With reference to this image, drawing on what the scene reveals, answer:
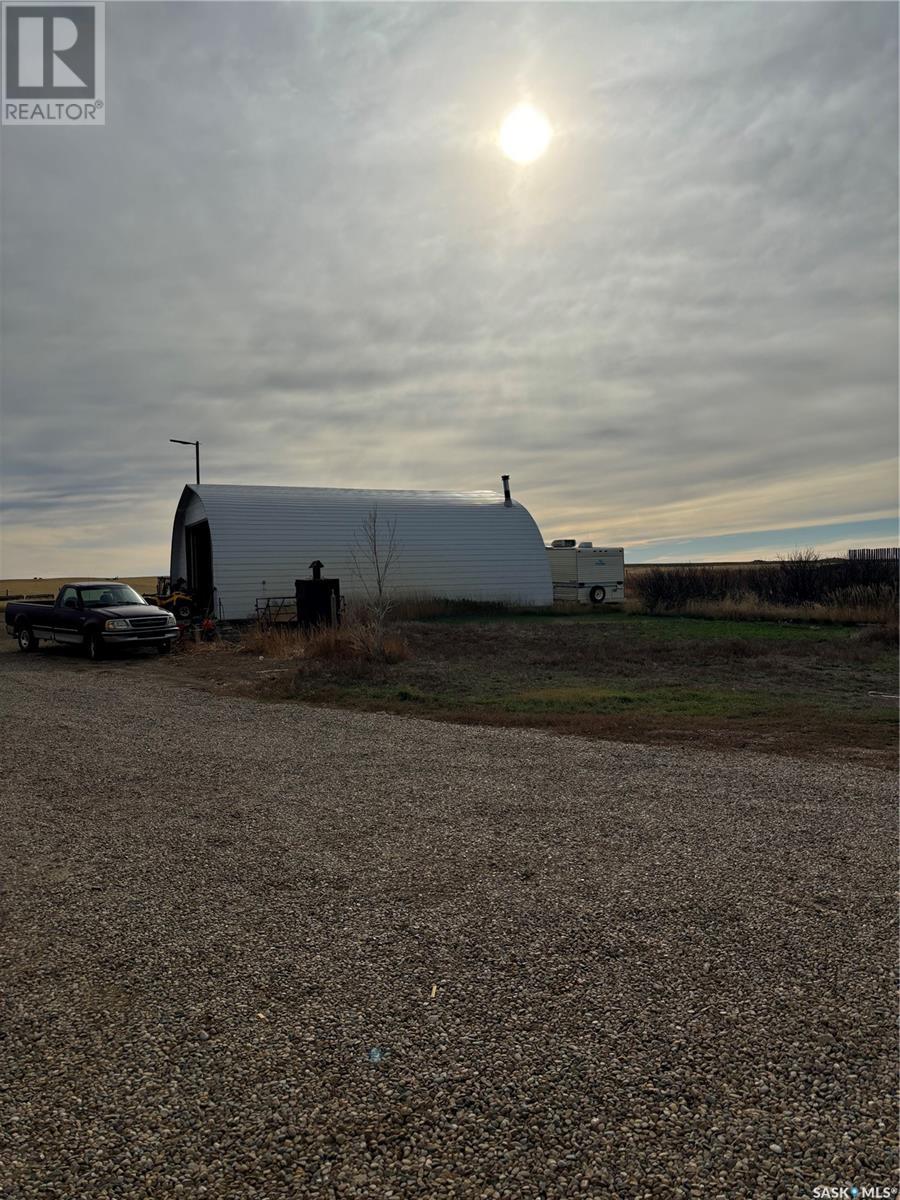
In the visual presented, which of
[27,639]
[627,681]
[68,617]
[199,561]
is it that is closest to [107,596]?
[68,617]

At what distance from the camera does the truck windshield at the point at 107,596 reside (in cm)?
1892

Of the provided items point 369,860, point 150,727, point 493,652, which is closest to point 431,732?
point 150,727

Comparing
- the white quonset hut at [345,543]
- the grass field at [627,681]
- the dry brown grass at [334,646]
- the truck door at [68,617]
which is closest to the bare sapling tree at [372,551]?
the white quonset hut at [345,543]

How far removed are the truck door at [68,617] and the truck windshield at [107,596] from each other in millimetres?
203

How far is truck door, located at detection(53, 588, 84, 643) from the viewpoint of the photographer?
18.5 m

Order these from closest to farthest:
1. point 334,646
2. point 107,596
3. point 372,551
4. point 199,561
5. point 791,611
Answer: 1. point 334,646
2. point 107,596
3. point 791,611
4. point 372,551
5. point 199,561

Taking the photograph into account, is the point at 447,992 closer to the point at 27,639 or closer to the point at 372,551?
the point at 27,639

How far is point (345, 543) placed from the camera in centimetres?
2986

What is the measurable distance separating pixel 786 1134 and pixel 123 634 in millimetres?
17410

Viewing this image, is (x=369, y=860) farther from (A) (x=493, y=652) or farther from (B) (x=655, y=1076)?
(A) (x=493, y=652)

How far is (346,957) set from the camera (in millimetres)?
3775

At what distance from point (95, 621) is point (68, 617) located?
120cm

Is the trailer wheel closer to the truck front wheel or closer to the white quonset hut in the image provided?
the truck front wheel

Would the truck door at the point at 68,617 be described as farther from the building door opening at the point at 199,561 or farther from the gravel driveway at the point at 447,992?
the gravel driveway at the point at 447,992
